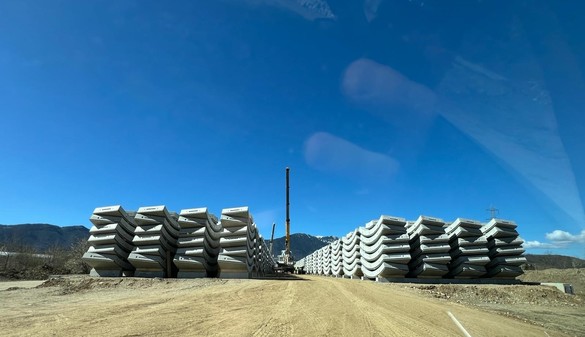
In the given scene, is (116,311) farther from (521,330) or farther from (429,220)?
(429,220)

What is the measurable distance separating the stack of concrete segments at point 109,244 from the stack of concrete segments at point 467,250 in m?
30.8

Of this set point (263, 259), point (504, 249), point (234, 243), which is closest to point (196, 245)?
point (234, 243)

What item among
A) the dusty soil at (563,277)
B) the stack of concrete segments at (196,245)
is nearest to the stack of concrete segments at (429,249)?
the dusty soil at (563,277)

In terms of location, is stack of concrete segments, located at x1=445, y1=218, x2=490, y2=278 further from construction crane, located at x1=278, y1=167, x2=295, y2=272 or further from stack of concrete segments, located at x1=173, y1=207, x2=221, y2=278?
construction crane, located at x1=278, y1=167, x2=295, y2=272

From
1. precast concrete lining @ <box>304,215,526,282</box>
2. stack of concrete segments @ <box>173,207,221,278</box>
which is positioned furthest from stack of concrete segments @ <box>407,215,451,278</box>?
stack of concrete segments @ <box>173,207,221,278</box>

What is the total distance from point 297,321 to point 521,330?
739cm

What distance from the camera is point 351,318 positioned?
1132 cm

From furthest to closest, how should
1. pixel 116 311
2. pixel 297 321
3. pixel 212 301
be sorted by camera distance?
1. pixel 212 301
2. pixel 116 311
3. pixel 297 321

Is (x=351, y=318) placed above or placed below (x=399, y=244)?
below

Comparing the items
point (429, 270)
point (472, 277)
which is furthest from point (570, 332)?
point (472, 277)

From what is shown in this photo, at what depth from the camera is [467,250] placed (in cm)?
3472

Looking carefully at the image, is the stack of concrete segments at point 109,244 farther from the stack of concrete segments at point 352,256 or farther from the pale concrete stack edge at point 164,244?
the stack of concrete segments at point 352,256

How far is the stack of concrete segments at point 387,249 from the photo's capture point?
33469mm

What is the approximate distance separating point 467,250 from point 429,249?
4.44 m
